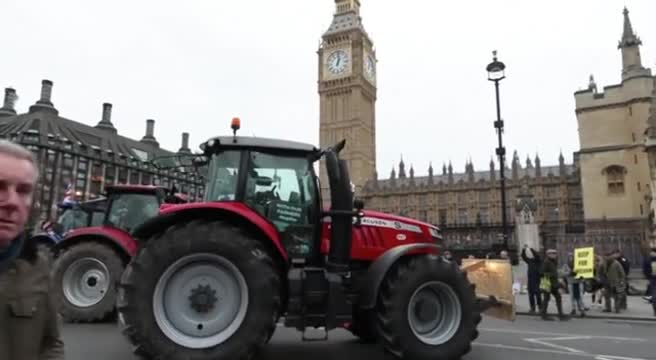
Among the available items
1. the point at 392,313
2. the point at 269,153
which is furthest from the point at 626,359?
the point at 269,153

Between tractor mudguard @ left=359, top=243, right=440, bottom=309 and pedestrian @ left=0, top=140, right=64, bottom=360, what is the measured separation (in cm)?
350

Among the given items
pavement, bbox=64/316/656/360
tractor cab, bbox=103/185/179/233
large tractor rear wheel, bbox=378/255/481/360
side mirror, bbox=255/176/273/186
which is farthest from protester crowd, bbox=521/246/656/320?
tractor cab, bbox=103/185/179/233

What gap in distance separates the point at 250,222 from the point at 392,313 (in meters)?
1.78

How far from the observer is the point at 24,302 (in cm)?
137

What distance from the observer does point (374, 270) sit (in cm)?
474

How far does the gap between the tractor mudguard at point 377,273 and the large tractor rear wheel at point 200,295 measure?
0.97 meters

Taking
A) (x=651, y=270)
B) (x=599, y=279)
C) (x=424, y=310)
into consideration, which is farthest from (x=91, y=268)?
(x=651, y=270)

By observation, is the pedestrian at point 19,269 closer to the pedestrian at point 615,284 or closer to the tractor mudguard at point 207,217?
the tractor mudguard at point 207,217

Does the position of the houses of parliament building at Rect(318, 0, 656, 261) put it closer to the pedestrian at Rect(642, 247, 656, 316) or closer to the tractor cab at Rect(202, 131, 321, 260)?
the pedestrian at Rect(642, 247, 656, 316)

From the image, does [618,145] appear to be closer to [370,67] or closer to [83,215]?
[83,215]

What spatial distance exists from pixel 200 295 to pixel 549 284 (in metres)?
9.19

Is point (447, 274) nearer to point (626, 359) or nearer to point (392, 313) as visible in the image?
point (392, 313)

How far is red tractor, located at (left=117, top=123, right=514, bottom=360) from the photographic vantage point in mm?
4176

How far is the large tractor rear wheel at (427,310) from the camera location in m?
4.50
